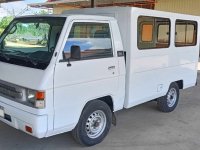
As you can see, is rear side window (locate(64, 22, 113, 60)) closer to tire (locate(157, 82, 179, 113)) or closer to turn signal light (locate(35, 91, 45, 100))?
turn signal light (locate(35, 91, 45, 100))

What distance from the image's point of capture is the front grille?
3.97m

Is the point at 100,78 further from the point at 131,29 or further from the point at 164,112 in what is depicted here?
the point at 164,112

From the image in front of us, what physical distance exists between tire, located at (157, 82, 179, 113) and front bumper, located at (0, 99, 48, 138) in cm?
318

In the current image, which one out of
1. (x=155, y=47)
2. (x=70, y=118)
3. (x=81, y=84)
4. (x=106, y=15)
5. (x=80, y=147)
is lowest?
(x=80, y=147)

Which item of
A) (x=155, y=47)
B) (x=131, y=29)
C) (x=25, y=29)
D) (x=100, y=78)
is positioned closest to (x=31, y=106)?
(x=100, y=78)

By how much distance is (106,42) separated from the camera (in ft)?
15.0

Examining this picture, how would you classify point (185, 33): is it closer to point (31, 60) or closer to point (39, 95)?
point (31, 60)

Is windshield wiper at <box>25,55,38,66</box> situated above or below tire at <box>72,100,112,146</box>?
above

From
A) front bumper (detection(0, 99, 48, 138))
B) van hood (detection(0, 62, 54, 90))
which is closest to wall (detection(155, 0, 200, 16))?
van hood (detection(0, 62, 54, 90))

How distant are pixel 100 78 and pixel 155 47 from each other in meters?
1.59

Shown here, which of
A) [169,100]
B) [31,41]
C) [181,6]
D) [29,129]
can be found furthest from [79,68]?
[181,6]

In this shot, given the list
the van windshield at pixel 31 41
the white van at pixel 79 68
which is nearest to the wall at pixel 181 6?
the white van at pixel 79 68

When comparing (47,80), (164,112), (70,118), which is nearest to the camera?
(47,80)

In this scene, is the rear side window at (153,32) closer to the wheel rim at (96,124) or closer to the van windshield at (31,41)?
the wheel rim at (96,124)
